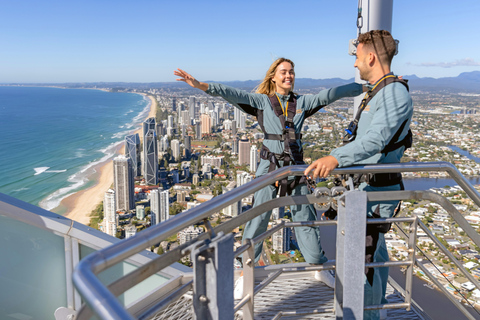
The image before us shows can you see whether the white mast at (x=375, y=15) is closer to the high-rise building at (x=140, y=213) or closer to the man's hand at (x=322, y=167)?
the man's hand at (x=322, y=167)

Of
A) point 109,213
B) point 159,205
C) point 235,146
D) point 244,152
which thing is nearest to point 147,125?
point 235,146

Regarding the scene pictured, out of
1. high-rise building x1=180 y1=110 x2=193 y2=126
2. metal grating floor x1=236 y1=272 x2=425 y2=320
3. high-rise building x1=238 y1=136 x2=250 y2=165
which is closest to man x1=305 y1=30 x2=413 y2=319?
metal grating floor x1=236 y1=272 x2=425 y2=320

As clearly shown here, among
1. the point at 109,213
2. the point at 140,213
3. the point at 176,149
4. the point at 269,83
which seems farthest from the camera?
the point at 176,149

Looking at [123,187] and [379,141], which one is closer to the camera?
[379,141]

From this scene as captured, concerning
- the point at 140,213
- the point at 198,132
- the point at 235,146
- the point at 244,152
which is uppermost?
the point at 198,132

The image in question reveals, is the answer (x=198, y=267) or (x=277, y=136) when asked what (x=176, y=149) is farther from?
(x=198, y=267)

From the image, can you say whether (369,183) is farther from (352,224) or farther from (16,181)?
(16,181)

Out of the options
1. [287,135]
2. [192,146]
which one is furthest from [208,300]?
[192,146]
